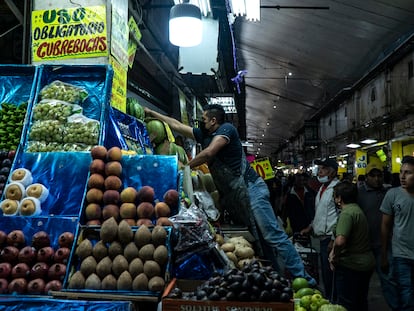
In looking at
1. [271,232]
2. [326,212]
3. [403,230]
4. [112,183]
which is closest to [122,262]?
[112,183]

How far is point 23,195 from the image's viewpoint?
11.7 feet

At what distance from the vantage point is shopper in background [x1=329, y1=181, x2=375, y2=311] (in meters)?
4.74

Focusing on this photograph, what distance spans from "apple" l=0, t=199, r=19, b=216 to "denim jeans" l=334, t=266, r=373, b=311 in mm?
3552

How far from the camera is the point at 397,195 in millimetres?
5012

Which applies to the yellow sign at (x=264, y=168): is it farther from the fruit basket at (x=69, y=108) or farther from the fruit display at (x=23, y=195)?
the fruit display at (x=23, y=195)

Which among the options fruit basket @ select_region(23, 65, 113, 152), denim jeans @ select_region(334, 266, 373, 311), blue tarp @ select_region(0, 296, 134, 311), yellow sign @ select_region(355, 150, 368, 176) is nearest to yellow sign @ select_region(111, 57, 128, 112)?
fruit basket @ select_region(23, 65, 113, 152)

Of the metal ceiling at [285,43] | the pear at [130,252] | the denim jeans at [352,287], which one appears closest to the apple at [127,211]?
the pear at [130,252]

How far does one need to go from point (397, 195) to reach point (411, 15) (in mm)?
6703

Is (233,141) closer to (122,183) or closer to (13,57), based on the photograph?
(122,183)

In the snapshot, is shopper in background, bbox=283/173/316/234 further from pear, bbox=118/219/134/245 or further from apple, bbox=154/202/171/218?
pear, bbox=118/219/134/245

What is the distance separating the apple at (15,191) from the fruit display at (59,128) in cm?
56

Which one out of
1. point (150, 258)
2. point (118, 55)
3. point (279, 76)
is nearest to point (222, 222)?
point (118, 55)

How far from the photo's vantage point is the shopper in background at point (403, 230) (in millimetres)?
4824

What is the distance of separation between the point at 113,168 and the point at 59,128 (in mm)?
914
